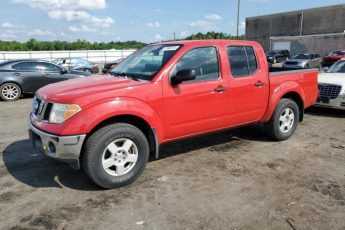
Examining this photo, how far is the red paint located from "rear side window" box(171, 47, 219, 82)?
0.24 feet

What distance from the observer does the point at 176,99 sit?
450cm

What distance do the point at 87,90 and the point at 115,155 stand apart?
2.84 ft

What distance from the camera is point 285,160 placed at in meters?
5.18

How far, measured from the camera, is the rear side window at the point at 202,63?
4.65m

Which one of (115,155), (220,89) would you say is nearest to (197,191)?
(115,155)

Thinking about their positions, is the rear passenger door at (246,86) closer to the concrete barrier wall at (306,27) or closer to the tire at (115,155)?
the tire at (115,155)

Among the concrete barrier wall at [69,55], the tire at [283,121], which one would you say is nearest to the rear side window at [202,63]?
the tire at [283,121]

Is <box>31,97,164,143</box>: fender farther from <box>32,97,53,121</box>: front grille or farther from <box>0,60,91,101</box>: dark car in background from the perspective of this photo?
<box>0,60,91,101</box>: dark car in background

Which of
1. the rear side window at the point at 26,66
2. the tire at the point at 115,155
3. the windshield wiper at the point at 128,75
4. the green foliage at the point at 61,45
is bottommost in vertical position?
the tire at the point at 115,155

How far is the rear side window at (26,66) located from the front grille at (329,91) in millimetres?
9469

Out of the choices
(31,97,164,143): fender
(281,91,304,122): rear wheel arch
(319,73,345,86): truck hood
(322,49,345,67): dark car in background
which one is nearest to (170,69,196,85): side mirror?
(31,97,164,143): fender

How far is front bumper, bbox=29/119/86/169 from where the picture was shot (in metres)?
3.78

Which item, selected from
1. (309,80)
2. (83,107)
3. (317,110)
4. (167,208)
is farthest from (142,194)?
(317,110)

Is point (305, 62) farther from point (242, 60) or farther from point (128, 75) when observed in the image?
point (128, 75)
